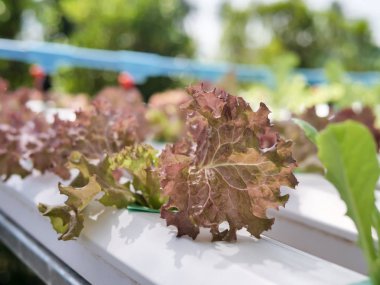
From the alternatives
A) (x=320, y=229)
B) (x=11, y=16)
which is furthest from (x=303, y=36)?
(x=320, y=229)

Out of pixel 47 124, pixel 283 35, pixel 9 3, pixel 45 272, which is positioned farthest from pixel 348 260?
pixel 283 35

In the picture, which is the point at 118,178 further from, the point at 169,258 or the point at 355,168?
the point at 355,168

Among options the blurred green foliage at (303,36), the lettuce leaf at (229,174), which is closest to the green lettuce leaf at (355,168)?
the lettuce leaf at (229,174)

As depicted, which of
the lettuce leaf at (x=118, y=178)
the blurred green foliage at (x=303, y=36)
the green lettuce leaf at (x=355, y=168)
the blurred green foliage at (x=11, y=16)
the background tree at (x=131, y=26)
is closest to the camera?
the green lettuce leaf at (x=355, y=168)

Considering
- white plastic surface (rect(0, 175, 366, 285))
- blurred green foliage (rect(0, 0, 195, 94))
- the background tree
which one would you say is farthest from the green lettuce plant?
blurred green foliage (rect(0, 0, 195, 94))

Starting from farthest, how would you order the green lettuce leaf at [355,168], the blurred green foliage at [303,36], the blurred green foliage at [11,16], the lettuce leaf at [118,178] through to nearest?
the blurred green foliage at [303,36]
the blurred green foliage at [11,16]
the lettuce leaf at [118,178]
the green lettuce leaf at [355,168]

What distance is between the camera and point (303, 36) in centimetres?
1744

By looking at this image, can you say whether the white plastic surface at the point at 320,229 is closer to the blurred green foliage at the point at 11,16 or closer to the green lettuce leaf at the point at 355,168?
the green lettuce leaf at the point at 355,168

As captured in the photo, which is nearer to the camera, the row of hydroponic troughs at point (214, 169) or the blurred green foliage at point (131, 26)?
the row of hydroponic troughs at point (214, 169)

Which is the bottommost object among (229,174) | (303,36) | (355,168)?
(303,36)

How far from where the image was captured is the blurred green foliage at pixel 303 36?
17250 mm

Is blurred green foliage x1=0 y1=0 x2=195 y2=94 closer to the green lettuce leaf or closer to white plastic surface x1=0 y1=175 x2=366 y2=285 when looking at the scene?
white plastic surface x1=0 y1=175 x2=366 y2=285

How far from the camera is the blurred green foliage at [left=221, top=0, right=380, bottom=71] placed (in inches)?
679

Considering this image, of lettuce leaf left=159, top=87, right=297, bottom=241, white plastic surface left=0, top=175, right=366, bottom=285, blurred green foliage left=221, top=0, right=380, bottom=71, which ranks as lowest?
blurred green foliage left=221, top=0, right=380, bottom=71
